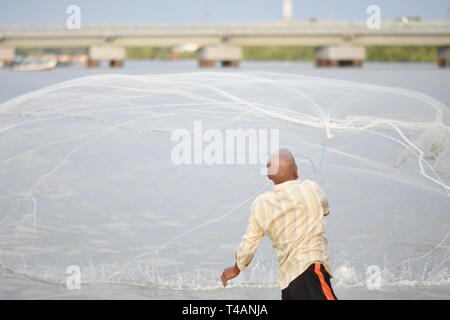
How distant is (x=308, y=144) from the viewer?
8.47m

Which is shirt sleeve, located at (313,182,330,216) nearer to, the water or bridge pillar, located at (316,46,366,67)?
the water

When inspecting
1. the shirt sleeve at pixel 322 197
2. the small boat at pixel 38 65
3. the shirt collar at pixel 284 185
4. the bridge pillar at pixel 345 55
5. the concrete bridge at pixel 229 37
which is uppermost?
the concrete bridge at pixel 229 37

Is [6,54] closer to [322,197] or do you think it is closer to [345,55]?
[345,55]

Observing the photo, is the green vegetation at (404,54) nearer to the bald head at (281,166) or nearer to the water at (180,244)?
the water at (180,244)

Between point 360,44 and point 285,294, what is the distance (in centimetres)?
5384

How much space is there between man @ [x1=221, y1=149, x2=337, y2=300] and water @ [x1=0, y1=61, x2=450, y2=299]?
200 cm

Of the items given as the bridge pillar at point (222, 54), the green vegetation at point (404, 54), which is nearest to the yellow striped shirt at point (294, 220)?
the bridge pillar at point (222, 54)

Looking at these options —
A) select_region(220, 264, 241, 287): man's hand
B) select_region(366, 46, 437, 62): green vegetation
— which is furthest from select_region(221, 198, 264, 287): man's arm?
select_region(366, 46, 437, 62): green vegetation

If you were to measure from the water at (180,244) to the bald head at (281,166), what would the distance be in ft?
6.62

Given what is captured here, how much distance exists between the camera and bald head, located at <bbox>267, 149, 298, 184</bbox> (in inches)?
199

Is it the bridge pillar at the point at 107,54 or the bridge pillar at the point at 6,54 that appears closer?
the bridge pillar at the point at 6,54

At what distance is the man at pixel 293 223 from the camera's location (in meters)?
5.04

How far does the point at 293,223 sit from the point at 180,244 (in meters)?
3.52

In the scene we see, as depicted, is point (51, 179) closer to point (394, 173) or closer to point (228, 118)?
point (228, 118)
